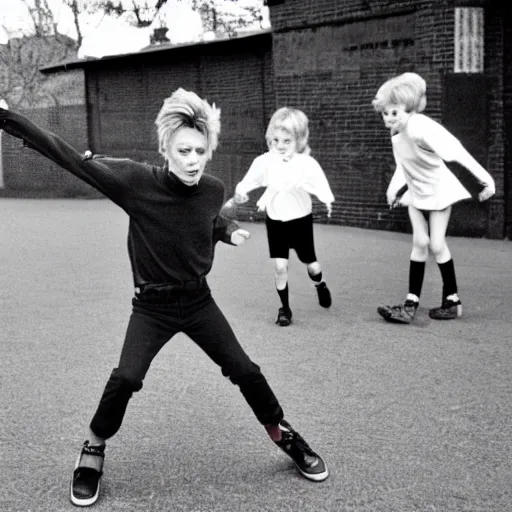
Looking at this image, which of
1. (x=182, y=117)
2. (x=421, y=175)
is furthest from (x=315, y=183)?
(x=182, y=117)

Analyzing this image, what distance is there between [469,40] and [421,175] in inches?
237

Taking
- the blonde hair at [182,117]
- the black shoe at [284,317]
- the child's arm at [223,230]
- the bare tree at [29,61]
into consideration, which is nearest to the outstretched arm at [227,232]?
the child's arm at [223,230]

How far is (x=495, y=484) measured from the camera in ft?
13.2

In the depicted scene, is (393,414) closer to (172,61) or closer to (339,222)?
(339,222)

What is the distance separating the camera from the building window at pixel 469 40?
41.9 ft

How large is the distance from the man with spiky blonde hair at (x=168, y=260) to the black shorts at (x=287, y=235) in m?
3.47

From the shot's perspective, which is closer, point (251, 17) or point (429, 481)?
point (429, 481)

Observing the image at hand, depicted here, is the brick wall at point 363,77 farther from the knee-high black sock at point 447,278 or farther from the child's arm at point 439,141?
the child's arm at point 439,141

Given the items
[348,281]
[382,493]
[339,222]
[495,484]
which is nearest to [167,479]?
[382,493]

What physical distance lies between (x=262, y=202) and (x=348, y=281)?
2316 mm

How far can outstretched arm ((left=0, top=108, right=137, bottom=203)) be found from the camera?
144 inches

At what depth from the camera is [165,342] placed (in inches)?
158

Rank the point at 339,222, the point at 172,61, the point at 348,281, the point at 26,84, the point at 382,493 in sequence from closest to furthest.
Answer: the point at 382,493, the point at 348,281, the point at 339,222, the point at 172,61, the point at 26,84

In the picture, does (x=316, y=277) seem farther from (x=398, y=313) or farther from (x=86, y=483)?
(x=86, y=483)
